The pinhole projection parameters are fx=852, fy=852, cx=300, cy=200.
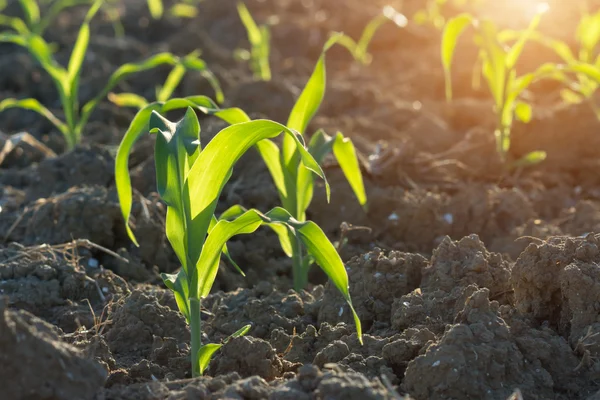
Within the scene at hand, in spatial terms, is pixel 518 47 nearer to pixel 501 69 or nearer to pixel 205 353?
pixel 501 69

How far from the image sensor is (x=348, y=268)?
2.30 m

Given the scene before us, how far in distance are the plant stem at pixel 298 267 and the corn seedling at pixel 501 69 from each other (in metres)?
1.13

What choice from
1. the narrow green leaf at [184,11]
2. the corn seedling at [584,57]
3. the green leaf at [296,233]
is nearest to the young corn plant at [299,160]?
the green leaf at [296,233]

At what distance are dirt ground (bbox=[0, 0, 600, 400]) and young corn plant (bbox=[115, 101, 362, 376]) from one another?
16 cm

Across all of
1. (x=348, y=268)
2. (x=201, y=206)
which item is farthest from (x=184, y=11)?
(x=201, y=206)

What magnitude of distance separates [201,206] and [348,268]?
0.63 meters

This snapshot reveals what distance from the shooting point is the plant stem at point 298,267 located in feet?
7.95

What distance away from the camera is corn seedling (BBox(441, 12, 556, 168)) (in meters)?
3.18

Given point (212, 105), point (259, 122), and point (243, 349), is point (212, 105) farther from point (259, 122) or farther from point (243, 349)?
point (243, 349)

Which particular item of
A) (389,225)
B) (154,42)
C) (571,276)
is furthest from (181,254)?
(154,42)

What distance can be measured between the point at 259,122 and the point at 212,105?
59cm

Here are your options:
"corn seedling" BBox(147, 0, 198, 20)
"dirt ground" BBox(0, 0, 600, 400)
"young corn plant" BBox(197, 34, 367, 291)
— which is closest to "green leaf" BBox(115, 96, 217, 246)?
"dirt ground" BBox(0, 0, 600, 400)

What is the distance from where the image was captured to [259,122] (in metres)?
1.74

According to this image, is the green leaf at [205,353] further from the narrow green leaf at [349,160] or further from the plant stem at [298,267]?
the narrow green leaf at [349,160]
